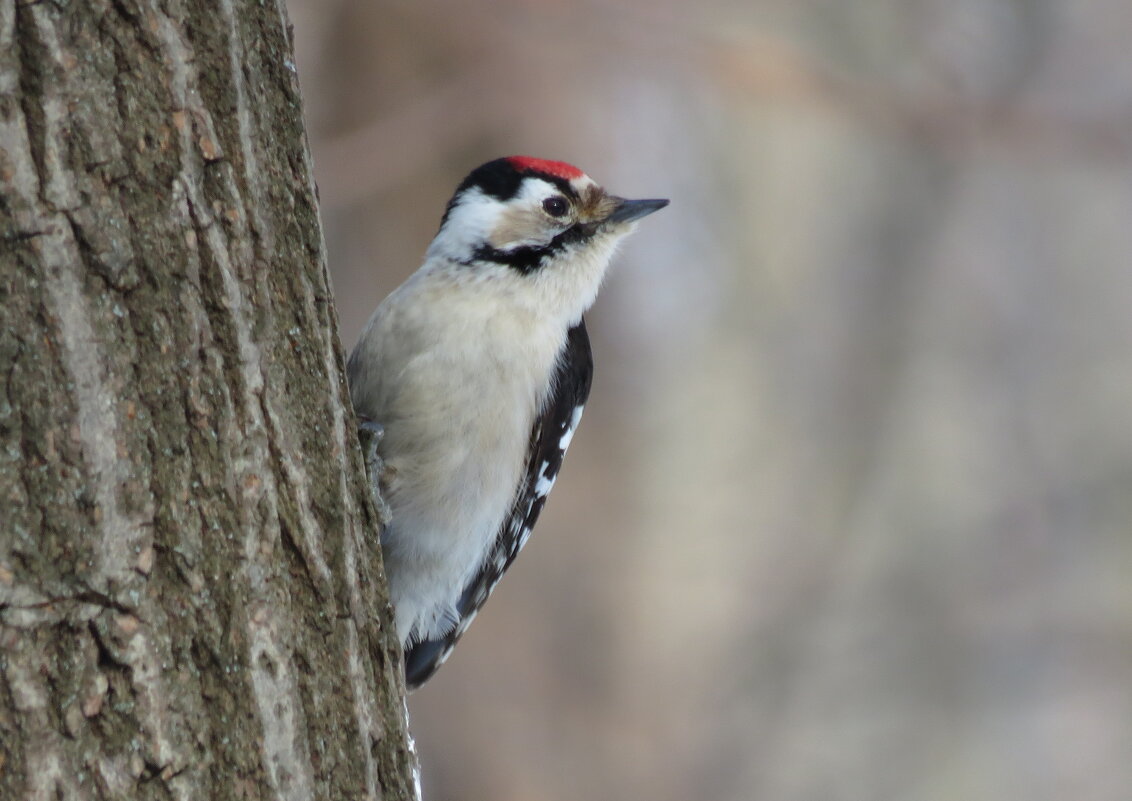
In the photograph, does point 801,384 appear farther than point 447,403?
Yes

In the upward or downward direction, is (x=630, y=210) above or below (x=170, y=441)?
above

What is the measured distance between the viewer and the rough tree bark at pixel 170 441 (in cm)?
171

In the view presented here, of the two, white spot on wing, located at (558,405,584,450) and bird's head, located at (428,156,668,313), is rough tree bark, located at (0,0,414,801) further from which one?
white spot on wing, located at (558,405,584,450)

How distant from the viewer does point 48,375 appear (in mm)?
1735

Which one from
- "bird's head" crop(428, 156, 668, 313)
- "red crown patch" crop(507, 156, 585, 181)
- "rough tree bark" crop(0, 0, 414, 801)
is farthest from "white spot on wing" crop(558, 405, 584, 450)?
"rough tree bark" crop(0, 0, 414, 801)

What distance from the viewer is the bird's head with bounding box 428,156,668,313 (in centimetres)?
367

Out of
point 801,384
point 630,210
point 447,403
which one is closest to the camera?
point 447,403

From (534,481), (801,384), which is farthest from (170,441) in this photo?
(801,384)

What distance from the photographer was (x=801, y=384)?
321 inches

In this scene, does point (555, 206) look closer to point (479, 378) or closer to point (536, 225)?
point (536, 225)

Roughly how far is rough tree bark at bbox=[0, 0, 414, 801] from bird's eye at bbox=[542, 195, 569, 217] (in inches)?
69.6

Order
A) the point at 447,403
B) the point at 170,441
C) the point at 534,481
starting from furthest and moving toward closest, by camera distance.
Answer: the point at 534,481 < the point at 447,403 < the point at 170,441

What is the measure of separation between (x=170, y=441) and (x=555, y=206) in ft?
7.14

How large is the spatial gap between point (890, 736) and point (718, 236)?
11.1 ft
